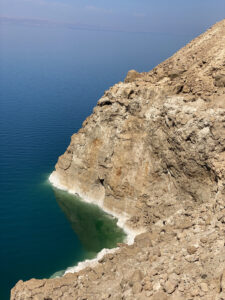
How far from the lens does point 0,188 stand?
4831 cm

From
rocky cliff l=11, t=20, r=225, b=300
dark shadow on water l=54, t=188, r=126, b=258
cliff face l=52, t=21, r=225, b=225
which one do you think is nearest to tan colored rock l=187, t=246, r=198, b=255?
rocky cliff l=11, t=20, r=225, b=300

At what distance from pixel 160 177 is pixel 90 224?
36.5ft

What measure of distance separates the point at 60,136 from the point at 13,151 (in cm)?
1329

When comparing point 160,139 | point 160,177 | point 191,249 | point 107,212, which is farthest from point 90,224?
point 191,249

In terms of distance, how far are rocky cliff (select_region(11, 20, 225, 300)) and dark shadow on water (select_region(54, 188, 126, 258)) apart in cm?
150

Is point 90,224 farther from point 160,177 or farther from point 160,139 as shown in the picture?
point 160,139

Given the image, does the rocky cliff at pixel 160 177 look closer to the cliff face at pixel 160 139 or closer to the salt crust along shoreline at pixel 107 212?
the cliff face at pixel 160 139

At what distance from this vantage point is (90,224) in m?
42.0

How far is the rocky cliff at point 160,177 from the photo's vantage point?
23.5 meters

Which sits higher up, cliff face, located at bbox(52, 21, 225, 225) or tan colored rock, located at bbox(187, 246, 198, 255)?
cliff face, located at bbox(52, 21, 225, 225)

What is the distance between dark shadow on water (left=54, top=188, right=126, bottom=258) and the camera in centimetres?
3791

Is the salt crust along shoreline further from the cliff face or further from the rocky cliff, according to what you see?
the cliff face

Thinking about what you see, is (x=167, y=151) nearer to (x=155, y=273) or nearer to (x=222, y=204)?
(x=222, y=204)

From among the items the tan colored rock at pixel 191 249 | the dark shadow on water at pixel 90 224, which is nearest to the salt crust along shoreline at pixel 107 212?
the dark shadow on water at pixel 90 224
